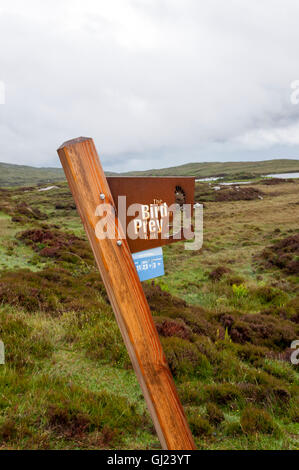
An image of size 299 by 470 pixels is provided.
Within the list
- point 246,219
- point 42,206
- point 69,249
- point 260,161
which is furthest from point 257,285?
point 260,161

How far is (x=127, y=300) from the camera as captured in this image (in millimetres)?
Answer: 2172

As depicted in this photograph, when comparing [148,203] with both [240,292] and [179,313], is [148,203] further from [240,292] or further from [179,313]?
[240,292]

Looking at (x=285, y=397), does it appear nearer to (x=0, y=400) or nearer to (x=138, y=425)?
(x=138, y=425)

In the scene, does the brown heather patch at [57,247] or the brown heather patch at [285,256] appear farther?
the brown heather patch at [285,256]

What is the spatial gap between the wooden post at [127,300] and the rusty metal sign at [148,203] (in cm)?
17

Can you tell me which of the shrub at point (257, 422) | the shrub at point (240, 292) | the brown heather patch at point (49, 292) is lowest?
the shrub at point (240, 292)

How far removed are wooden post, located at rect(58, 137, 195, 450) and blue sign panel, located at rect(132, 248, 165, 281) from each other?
251 mm

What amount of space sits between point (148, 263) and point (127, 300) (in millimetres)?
454

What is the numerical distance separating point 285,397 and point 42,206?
116 feet

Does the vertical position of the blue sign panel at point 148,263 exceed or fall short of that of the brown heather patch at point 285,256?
it exceeds it

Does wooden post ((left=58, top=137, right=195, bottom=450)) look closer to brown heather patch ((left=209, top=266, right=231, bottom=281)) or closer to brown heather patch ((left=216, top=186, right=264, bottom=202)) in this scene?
brown heather patch ((left=209, top=266, right=231, bottom=281))

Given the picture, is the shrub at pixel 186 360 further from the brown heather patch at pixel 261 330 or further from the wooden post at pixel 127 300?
the wooden post at pixel 127 300

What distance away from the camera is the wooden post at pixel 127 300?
2117 mm

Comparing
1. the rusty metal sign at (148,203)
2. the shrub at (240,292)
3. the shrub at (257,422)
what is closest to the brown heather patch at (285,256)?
the shrub at (240,292)
